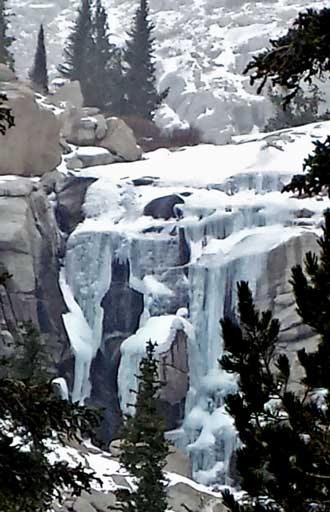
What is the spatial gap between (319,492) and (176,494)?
583 inches

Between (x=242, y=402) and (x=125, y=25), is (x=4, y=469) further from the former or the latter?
(x=125, y=25)

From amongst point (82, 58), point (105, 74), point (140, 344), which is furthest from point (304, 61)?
point (82, 58)

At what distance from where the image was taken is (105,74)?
47.4 m

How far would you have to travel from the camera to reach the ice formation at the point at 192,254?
2645 centimetres

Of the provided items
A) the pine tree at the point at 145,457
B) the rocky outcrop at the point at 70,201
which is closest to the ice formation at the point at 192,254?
the rocky outcrop at the point at 70,201

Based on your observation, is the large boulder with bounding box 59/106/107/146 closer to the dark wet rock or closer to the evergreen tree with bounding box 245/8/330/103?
the dark wet rock

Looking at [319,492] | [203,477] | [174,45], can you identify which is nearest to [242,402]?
[319,492]

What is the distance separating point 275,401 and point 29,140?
1127 inches

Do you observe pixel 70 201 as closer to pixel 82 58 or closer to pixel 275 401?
pixel 82 58

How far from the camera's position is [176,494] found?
59.4 ft

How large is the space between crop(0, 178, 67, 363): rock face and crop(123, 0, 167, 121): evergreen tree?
1889 centimetres

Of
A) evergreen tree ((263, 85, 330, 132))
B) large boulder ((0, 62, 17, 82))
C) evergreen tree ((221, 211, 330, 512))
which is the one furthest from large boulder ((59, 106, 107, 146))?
evergreen tree ((221, 211, 330, 512))

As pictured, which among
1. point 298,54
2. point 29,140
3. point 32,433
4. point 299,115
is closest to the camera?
point 298,54

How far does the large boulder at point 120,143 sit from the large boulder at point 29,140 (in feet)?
9.84
